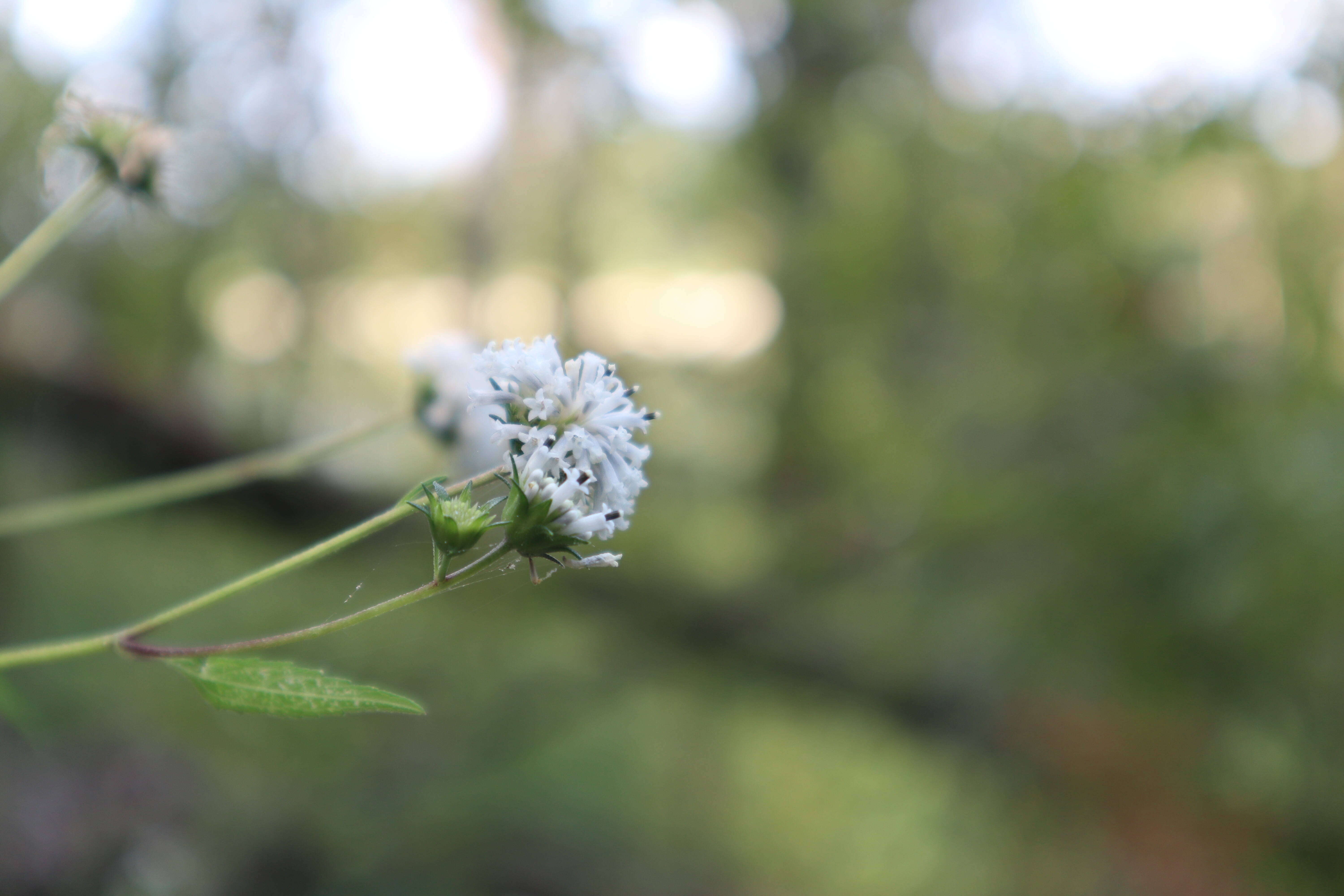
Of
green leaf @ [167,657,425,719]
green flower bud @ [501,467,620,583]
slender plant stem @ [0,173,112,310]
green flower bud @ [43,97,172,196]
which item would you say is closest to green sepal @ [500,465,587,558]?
green flower bud @ [501,467,620,583]

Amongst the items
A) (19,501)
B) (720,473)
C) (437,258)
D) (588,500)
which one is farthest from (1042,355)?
(437,258)

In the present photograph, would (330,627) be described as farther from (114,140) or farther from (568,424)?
(114,140)

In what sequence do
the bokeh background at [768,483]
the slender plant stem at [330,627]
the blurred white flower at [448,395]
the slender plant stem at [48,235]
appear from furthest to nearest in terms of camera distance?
the bokeh background at [768,483], the blurred white flower at [448,395], the slender plant stem at [48,235], the slender plant stem at [330,627]

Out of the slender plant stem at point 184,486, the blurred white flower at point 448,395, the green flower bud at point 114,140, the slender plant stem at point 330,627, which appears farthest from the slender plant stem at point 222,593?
the green flower bud at point 114,140

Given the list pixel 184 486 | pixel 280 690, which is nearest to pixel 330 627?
pixel 280 690

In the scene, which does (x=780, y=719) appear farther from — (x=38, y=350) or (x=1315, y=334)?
(x=38, y=350)

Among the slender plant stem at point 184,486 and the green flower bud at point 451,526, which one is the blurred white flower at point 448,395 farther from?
the green flower bud at point 451,526
